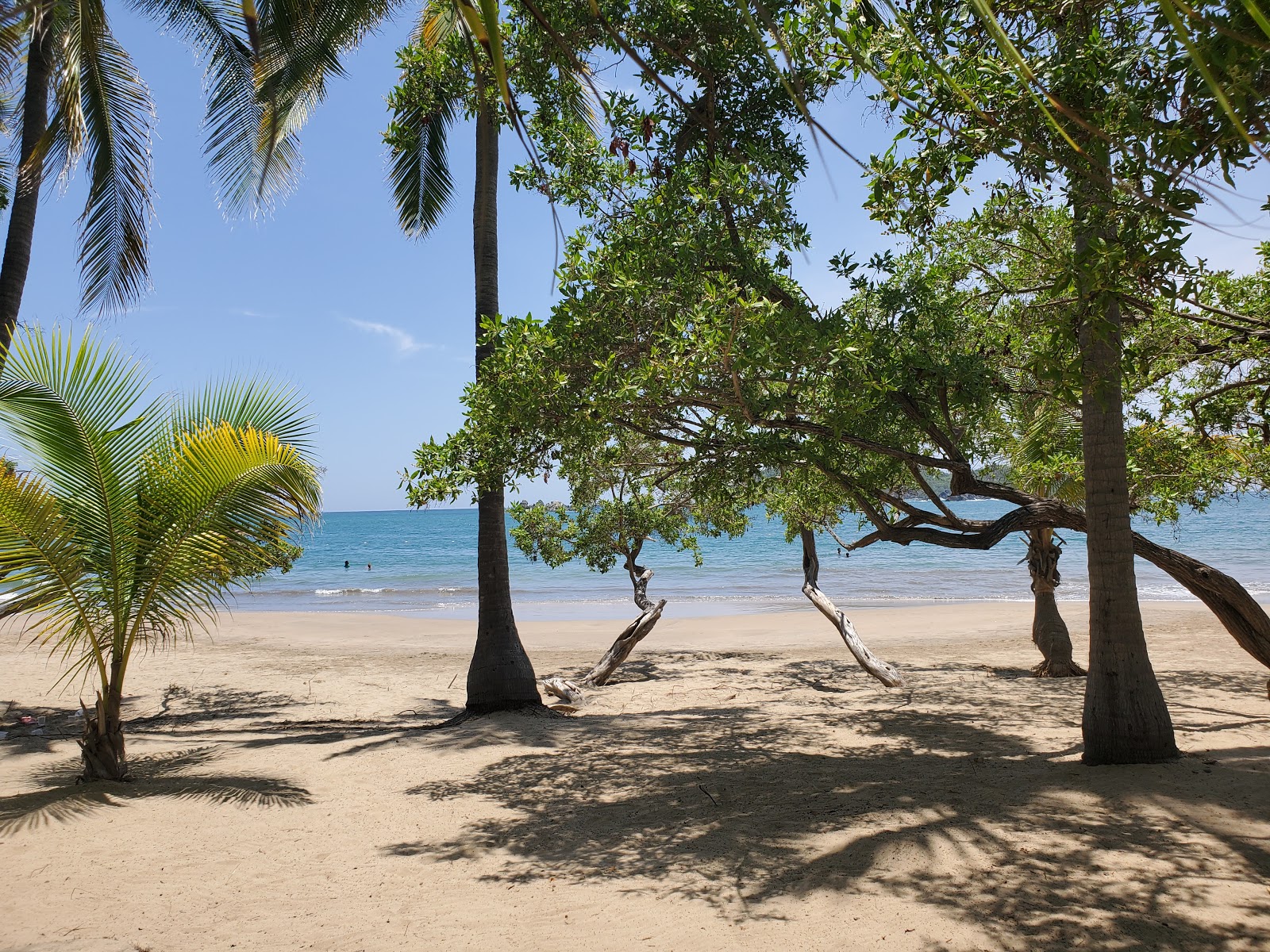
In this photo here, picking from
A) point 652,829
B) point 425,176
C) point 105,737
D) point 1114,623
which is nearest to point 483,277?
point 425,176

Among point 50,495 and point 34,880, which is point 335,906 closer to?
point 34,880

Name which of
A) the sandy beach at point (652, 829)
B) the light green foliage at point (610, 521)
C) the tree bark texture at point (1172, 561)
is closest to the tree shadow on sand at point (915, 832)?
the sandy beach at point (652, 829)

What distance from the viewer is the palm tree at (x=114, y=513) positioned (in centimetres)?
620

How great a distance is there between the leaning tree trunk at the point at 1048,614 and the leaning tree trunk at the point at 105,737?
1046cm

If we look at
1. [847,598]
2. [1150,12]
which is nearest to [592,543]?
[1150,12]

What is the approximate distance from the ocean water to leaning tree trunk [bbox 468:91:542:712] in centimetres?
1038

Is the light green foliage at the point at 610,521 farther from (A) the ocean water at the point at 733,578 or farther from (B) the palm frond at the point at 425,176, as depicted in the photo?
(A) the ocean water at the point at 733,578

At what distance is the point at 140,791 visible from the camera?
21.2 ft

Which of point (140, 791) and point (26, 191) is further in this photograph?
point (26, 191)

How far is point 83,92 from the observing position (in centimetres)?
1061

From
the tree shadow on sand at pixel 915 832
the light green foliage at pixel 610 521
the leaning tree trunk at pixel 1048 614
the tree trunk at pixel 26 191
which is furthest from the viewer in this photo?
the light green foliage at pixel 610 521

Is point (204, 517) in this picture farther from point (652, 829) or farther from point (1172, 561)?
point (1172, 561)

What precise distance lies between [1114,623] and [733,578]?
32.4 meters

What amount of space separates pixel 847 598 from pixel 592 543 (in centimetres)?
1818
